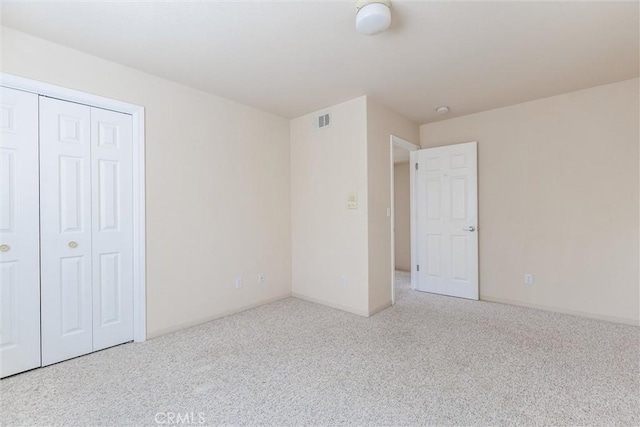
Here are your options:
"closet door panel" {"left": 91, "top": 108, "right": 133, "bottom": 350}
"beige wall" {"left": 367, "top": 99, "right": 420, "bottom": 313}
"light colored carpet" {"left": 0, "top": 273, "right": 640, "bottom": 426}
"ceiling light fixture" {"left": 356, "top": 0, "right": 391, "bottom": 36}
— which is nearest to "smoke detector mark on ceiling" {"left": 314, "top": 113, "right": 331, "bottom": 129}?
"beige wall" {"left": 367, "top": 99, "right": 420, "bottom": 313}

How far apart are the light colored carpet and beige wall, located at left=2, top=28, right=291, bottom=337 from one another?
44cm

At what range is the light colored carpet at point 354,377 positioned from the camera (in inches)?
68.1

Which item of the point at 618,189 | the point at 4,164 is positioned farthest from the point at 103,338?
the point at 618,189

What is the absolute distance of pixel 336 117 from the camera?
3605mm

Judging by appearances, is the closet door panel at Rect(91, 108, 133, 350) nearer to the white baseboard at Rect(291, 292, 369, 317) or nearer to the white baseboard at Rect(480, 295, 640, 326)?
the white baseboard at Rect(291, 292, 369, 317)

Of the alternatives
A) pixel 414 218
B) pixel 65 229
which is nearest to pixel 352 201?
pixel 414 218

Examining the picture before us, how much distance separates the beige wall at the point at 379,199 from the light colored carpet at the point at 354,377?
1.69 ft

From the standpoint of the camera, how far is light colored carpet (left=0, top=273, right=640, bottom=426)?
1730 millimetres

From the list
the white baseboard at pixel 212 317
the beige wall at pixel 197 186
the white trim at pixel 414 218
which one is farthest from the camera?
the white trim at pixel 414 218

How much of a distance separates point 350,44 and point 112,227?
247 cm

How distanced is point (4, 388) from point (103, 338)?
63 cm

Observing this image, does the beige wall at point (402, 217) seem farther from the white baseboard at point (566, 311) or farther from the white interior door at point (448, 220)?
the white baseboard at point (566, 311)

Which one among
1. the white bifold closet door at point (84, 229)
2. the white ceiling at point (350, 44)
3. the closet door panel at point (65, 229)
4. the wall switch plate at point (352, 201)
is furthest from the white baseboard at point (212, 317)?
the white ceiling at point (350, 44)

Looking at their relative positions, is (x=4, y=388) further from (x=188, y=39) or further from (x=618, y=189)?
(x=618, y=189)
